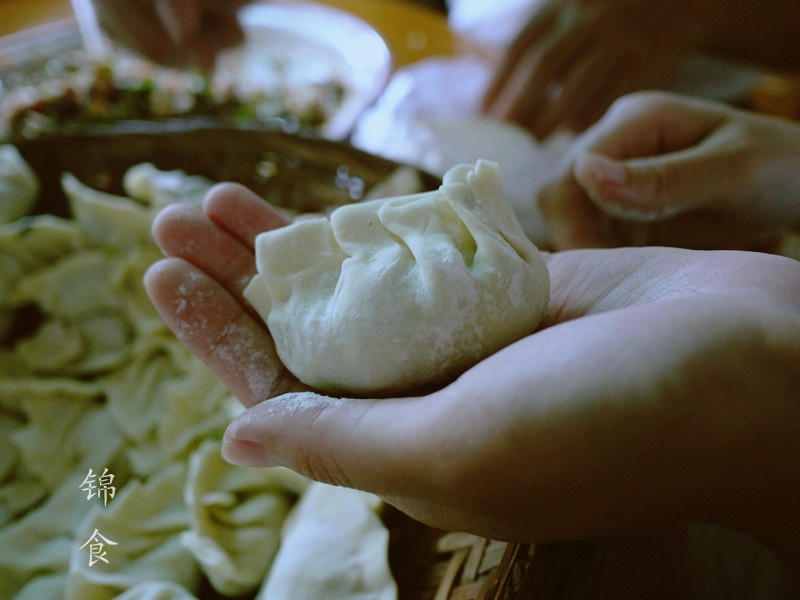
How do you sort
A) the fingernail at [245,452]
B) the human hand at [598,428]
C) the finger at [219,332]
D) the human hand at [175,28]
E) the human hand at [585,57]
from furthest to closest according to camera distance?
the human hand at [175,28] → the human hand at [585,57] → the finger at [219,332] → the fingernail at [245,452] → the human hand at [598,428]

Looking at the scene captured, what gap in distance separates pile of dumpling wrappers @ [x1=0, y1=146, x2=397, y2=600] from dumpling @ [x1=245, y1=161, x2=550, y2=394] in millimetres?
356

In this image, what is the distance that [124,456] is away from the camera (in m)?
1.36

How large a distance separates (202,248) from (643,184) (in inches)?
33.0

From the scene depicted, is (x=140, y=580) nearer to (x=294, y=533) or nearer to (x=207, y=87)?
(x=294, y=533)

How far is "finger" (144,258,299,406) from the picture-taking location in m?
0.93

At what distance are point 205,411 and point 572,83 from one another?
5.58 ft

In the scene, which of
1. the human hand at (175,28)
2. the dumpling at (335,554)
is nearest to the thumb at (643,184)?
the dumpling at (335,554)

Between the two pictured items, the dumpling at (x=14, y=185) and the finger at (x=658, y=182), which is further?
the dumpling at (x=14, y=185)

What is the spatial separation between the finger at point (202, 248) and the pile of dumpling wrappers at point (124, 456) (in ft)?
1.33

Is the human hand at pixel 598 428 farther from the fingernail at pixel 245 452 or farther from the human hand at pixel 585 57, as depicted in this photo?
the human hand at pixel 585 57

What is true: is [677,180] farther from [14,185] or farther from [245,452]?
[14,185]

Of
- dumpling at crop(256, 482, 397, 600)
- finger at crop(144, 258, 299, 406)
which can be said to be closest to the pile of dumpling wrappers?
dumpling at crop(256, 482, 397, 600)

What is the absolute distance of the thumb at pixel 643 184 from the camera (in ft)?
3.92

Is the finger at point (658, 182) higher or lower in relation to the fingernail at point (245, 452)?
higher
